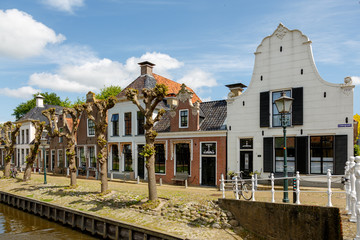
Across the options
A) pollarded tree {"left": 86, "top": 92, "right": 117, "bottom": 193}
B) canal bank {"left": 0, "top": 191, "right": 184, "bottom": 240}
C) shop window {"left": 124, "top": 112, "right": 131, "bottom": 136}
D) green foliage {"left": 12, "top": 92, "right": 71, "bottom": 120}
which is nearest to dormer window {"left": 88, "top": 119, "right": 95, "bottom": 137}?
shop window {"left": 124, "top": 112, "right": 131, "bottom": 136}

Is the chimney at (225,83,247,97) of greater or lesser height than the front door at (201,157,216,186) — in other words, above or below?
above

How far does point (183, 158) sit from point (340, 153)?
A: 1018 cm

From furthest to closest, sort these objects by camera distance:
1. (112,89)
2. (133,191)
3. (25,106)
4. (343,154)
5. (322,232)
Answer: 1. (25,106)
2. (112,89)
3. (133,191)
4. (343,154)
5. (322,232)

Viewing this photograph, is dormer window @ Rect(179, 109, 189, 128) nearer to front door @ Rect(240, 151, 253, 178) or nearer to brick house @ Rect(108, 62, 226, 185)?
brick house @ Rect(108, 62, 226, 185)

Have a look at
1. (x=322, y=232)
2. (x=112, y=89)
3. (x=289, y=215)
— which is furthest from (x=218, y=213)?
(x=112, y=89)

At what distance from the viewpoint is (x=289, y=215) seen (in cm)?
976

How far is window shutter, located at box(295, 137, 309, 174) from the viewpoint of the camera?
15.4 m

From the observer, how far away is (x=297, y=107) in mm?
15852

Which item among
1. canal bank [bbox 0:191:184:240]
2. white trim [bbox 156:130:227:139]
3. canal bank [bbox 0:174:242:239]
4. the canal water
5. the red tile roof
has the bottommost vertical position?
the canal water

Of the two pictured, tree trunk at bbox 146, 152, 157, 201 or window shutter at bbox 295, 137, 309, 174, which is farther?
window shutter at bbox 295, 137, 309, 174

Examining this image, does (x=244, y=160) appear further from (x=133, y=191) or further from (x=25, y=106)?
(x=25, y=106)

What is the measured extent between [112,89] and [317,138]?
38352 millimetres

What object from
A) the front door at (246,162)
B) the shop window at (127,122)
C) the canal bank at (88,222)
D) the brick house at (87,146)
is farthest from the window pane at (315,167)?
the brick house at (87,146)

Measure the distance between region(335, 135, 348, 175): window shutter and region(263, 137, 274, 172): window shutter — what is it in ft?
11.2
